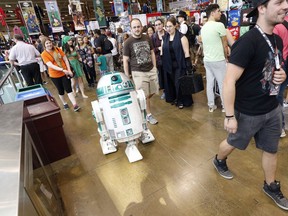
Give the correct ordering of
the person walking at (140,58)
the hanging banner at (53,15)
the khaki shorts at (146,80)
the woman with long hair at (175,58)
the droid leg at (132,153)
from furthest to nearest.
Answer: the hanging banner at (53,15) → the woman with long hair at (175,58) → the khaki shorts at (146,80) → the person walking at (140,58) → the droid leg at (132,153)

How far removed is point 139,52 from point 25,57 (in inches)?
121

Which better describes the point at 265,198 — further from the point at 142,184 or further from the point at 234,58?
the point at 234,58

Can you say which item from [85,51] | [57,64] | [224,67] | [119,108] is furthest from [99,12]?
[119,108]

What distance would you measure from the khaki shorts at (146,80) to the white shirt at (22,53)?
291cm

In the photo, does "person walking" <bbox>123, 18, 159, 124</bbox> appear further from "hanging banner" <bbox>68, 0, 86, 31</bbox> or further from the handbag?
"hanging banner" <bbox>68, 0, 86, 31</bbox>

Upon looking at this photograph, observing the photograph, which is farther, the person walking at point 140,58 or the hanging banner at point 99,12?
the hanging banner at point 99,12

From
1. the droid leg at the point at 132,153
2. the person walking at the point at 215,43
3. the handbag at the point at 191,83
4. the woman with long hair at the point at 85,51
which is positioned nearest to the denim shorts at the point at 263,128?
the droid leg at the point at 132,153

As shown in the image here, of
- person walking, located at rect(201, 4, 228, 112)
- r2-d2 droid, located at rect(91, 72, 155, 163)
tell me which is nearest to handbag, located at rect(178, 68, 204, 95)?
person walking, located at rect(201, 4, 228, 112)

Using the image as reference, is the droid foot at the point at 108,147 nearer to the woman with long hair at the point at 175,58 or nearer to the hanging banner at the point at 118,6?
the woman with long hair at the point at 175,58

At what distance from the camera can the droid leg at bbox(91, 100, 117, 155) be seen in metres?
2.17

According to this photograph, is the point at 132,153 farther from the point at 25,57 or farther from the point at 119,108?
the point at 25,57

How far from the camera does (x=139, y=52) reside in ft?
8.75

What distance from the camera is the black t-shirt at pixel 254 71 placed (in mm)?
1176

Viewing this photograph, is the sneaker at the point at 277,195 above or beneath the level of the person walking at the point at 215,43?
beneath
